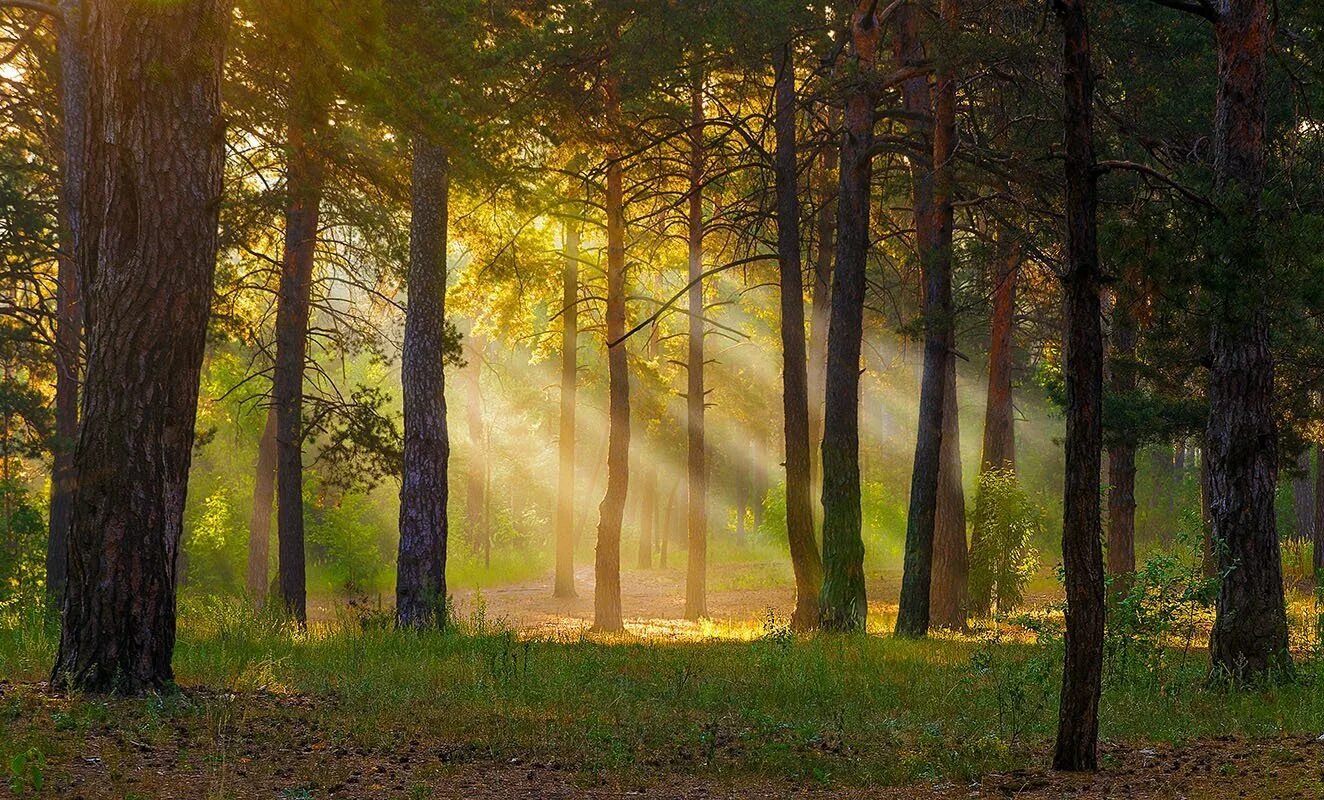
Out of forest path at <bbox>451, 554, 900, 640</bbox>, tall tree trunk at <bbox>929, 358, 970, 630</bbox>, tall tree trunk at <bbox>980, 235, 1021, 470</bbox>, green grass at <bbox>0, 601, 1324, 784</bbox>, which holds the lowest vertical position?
forest path at <bbox>451, 554, 900, 640</bbox>

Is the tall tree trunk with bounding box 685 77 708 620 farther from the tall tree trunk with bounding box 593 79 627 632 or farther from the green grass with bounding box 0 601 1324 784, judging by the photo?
the green grass with bounding box 0 601 1324 784

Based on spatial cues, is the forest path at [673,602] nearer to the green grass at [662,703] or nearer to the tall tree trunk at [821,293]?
the tall tree trunk at [821,293]

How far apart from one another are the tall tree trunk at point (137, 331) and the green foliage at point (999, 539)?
1515 centimetres

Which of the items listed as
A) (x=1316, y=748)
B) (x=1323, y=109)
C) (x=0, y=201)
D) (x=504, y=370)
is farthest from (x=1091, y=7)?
(x=504, y=370)

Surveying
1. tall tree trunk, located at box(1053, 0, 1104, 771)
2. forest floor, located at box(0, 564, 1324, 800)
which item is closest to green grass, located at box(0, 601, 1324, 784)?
forest floor, located at box(0, 564, 1324, 800)

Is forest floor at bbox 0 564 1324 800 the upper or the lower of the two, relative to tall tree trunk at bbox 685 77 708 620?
lower

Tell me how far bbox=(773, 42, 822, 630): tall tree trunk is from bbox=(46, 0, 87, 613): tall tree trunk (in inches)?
363

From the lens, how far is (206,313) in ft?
26.4

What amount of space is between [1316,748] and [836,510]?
7.70m

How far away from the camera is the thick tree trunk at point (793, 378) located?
16.4 metres

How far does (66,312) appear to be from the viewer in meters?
19.2

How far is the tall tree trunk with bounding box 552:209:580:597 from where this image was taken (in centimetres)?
2527

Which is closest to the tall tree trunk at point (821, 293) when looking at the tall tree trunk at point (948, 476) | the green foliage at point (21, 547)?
the tall tree trunk at point (948, 476)

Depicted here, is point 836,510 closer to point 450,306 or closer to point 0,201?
point 450,306
